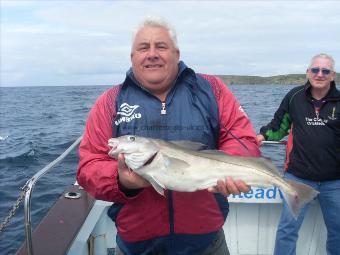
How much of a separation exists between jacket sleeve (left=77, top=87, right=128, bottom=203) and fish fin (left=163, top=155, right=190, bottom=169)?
1.47ft

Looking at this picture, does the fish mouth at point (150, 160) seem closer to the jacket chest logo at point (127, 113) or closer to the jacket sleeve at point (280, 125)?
the jacket chest logo at point (127, 113)

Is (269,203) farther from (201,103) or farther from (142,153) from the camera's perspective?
(142,153)

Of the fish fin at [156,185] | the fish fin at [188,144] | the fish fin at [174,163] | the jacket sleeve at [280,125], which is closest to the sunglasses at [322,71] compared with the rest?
the jacket sleeve at [280,125]

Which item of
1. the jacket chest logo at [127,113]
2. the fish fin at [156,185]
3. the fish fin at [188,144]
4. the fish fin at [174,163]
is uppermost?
the jacket chest logo at [127,113]

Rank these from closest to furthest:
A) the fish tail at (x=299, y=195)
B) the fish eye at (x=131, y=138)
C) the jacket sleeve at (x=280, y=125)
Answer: the fish eye at (x=131, y=138), the fish tail at (x=299, y=195), the jacket sleeve at (x=280, y=125)

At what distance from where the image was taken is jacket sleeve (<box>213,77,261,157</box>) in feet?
11.6

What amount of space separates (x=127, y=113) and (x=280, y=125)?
3.41 meters

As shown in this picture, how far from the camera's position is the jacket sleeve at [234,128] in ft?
11.6

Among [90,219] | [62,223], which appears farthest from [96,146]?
[90,219]

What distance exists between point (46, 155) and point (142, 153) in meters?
13.2

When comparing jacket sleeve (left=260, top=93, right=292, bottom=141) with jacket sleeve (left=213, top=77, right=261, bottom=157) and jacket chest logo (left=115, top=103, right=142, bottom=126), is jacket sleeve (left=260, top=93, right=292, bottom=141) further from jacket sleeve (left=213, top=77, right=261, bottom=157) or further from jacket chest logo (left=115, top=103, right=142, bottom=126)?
jacket chest logo (left=115, top=103, right=142, bottom=126)

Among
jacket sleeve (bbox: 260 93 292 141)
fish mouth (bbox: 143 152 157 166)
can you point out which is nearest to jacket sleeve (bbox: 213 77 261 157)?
fish mouth (bbox: 143 152 157 166)

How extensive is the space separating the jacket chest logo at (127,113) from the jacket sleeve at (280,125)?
10.6 feet

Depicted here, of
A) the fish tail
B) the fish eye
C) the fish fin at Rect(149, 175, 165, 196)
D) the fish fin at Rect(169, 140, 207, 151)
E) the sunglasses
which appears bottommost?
the fish tail
